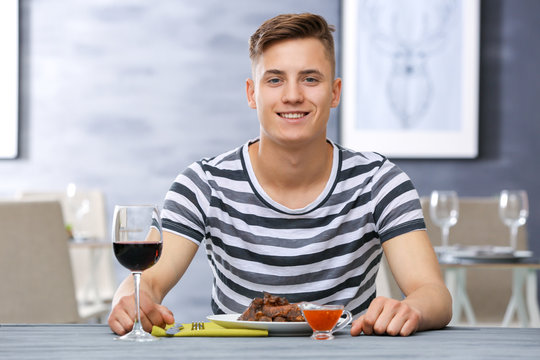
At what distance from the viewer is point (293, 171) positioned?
5.63 feet

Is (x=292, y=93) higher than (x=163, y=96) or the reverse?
the reverse

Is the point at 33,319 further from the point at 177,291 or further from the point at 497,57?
the point at 497,57

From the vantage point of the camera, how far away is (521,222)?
10.3 feet

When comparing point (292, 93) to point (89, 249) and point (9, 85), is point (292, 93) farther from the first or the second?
point (9, 85)

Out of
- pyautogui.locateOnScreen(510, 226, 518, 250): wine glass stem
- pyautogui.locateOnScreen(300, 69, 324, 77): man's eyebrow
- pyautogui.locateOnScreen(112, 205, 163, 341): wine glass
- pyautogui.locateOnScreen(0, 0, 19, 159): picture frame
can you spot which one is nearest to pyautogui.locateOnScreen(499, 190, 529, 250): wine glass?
pyautogui.locateOnScreen(510, 226, 518, 250): wine glass stem

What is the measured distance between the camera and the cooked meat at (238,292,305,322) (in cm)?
122

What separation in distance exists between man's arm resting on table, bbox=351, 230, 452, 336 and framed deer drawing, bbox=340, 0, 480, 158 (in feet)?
9.75

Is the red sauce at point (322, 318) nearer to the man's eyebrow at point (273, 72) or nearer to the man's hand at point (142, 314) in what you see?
the man's hand at point (142, 314)

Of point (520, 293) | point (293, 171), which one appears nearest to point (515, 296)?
point (520, 293)

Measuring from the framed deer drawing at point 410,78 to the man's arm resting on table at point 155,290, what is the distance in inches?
118

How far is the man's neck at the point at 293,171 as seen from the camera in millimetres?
1719

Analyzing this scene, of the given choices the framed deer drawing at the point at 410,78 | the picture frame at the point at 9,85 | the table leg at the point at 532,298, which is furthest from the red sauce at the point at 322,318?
the picture frame at the point at 9,85

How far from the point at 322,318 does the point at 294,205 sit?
1.98ft

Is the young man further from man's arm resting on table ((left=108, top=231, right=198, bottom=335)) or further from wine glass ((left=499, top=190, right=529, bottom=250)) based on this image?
wine glass ((left=499, top=190, right=529, bottom=250))
